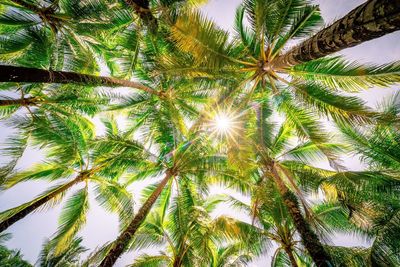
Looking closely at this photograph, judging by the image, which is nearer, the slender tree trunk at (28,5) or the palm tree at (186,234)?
the slender tree trunk at (28,5)

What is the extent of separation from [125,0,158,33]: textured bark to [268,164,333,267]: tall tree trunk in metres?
5.74

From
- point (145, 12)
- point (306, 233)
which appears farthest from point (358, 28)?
point (145, 12)

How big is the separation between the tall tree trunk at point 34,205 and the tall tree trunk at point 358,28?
24.9 ft

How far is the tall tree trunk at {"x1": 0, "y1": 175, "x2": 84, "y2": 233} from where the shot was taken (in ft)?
21.1

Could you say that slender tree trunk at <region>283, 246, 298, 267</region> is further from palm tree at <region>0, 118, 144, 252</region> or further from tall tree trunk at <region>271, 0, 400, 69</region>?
tall tree trunk at <region>271, 0, 400, 69</region>

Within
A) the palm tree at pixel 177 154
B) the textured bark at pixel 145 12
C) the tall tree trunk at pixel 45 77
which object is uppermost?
the textured bark at pixel 145 12

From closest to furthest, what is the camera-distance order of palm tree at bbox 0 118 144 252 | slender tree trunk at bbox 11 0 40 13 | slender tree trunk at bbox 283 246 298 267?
slender tree trunk at bbox 11 0 40 13 → palm tree at bbox 0 118 144 252 → slender tree trunk at bbox 283 246 298 267

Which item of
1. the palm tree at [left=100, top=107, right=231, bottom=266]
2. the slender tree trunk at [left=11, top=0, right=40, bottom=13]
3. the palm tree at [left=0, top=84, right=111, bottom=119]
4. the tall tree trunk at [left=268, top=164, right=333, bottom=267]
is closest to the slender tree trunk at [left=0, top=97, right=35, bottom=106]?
the palm tree at [left=0, top=84, right=111, bottom=119]

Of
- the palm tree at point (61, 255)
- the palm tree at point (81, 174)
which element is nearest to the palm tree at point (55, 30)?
the palm tree at point (81, 174)

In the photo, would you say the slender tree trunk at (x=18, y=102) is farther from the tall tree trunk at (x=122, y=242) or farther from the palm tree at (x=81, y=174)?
the tall tree trunk at (x=122, y=242)

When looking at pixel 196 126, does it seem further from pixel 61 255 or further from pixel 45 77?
pixel 61 255

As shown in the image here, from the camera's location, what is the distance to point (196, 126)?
734 cm

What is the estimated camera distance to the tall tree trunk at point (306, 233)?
18.5 ft

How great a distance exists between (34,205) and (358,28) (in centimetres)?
827
